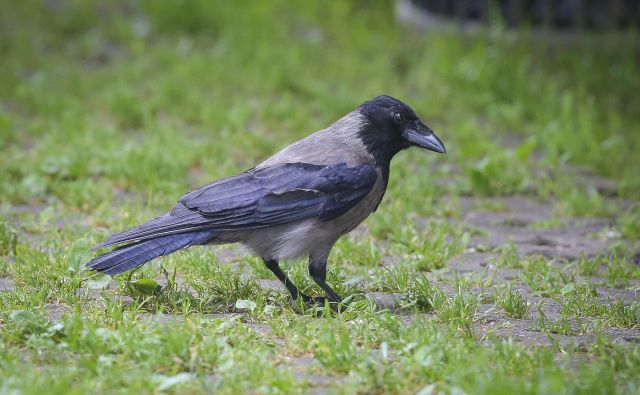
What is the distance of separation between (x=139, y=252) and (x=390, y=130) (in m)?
1.54

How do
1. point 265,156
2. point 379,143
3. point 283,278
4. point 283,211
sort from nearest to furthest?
point 283,211
point 283,278
point 379,143
point 265,156

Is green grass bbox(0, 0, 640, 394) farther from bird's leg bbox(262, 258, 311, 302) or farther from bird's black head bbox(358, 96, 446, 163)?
bird's black head bbox(358, 96, 446, 163)

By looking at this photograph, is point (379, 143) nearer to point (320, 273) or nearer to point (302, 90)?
point (320, 273)

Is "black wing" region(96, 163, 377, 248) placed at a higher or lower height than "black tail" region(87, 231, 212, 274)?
higher

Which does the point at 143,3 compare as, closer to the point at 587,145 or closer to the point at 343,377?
Answer: the point at 587,145

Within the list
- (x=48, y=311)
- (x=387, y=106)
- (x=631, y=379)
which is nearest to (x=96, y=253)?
(x=48, y=311)

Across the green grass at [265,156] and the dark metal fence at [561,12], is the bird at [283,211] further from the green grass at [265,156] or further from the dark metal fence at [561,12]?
the dark metal fence at [561,12]

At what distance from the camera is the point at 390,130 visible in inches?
217

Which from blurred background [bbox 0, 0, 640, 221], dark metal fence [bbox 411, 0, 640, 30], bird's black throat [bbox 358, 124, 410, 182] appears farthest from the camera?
dark metal fence [bbox 411, 0, 640, 30]

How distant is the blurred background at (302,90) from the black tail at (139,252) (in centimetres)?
191

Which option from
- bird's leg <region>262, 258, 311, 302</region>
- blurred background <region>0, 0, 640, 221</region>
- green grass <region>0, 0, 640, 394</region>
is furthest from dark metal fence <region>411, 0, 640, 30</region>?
bird's leg <region>262, 258, 311, 302</region>

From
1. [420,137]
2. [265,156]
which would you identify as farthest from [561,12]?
[420,137]

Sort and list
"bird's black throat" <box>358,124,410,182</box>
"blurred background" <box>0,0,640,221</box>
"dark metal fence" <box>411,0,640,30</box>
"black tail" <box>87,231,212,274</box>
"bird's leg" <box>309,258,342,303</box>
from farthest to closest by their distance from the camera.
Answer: "dark metal fence" <box>411,0,640,30</box>, "blurred background" <box>0,0,640,221</box>, "bird's black throat" <box>358,124,410,182</box>, "bird's leg" <box>309,258,342,303</box>, "black tail" <box>87,231,212,274</box>

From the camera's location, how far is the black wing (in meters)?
5.06
